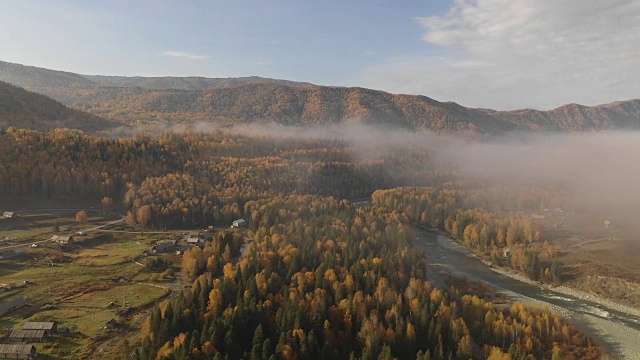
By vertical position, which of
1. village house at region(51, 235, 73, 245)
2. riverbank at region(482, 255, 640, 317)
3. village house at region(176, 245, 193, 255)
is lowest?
riverbank at region(482, 255, 640, 317)

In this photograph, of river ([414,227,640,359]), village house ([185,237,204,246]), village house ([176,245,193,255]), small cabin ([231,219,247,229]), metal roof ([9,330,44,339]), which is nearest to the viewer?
metal roof ([9,330,44,339])

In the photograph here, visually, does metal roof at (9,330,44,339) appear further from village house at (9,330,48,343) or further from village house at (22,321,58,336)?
village house at (22,321,58,336)

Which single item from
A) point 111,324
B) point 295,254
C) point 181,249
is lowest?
point 181,249

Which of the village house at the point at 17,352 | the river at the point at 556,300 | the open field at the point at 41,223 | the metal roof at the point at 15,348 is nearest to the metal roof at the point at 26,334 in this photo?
the metal roof at the point at 15,348

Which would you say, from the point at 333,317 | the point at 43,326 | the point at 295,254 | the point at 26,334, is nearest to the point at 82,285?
the point at 43,326

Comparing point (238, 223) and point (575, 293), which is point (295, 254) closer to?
point (238, 223)

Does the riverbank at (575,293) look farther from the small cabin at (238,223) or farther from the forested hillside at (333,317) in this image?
the small cabin at (238,223)

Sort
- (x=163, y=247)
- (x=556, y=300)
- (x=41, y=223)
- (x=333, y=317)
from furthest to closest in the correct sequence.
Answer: (x=41, y=223), (x=163, y=247), (x=556, y=300), (x=333, y=317)

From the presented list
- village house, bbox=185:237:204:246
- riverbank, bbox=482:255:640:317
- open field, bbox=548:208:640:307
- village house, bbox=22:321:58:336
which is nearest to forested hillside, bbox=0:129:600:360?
riverbank, bbox=482:255:640:317
